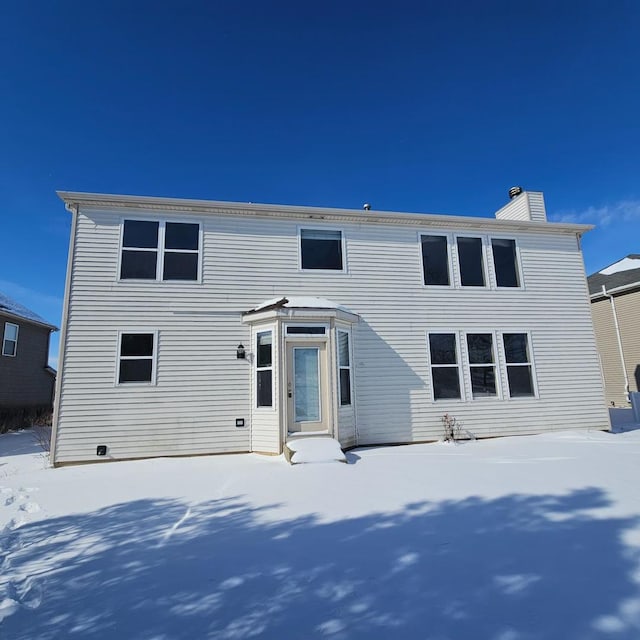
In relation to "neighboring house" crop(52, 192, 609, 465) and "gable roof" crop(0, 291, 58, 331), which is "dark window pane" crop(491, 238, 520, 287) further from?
"gable roof" crop(0, 291, 58, 331)

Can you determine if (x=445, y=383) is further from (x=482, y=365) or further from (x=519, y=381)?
(x=519, y=381)

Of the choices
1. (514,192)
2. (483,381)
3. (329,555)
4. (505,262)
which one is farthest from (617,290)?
(329,555)

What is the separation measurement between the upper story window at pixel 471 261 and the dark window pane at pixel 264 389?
17.6ft

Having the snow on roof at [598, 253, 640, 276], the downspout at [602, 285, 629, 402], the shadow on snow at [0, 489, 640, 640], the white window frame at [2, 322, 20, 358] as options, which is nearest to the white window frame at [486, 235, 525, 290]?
the shadow on snow at [0, 489, 640, 640]

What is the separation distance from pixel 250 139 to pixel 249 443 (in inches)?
321

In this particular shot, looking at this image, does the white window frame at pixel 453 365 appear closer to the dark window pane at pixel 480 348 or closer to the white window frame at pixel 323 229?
the dark window pane at pixel 480 348

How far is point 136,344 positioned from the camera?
23.9 feet

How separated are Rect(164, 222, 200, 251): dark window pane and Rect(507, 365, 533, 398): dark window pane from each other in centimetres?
805

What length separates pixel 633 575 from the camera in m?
2.44

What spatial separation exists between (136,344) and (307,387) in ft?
11.9

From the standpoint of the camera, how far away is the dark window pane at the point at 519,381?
8.64 metres

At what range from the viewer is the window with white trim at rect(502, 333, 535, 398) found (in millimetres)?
8664

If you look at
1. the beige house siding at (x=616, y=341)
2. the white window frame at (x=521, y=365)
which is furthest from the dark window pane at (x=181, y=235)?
the beige house siding at (x=616, y=341)

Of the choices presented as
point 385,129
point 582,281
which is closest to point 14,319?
point 385,129
